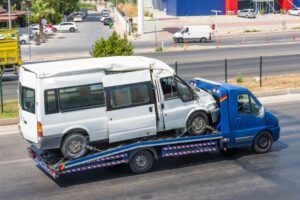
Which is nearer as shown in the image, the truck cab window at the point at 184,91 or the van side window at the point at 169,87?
the van side window at the point at 169,87

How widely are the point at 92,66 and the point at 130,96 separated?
1.23 meters

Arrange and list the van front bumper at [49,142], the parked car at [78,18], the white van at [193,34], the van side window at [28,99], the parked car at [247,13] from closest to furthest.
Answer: the van front bumper at [49,142], the van side window at [28,99], the white van at [193,34], the parked car at [247,13], the parked car at [78,18]

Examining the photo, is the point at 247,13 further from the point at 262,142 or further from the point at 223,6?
the point at 262,142

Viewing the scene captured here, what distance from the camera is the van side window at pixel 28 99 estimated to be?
43.4ft

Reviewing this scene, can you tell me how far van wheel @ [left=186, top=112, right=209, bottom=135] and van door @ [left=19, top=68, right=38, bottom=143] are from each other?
4.01 metres

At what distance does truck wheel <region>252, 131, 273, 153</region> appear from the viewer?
49.6 ft

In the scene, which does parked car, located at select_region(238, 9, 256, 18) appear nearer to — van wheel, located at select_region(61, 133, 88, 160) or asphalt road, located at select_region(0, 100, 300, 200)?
asphalt road, located at select_region(0, 100, 300, 200)

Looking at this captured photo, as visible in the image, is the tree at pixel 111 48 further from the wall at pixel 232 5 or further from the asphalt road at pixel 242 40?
the wall at pixel 232 5

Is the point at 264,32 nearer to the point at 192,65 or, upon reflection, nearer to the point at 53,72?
the point at 192,65

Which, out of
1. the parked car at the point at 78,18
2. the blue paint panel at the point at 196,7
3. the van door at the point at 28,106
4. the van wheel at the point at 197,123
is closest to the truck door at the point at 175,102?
the van wheel at the point at 197,123

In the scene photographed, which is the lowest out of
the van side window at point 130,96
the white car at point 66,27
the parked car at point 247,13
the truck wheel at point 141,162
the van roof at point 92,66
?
the truck wheel at point 141,162

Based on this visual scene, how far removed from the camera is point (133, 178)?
13.4 meters

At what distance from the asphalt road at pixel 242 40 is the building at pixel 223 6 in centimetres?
2950

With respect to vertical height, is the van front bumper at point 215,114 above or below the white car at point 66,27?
below
